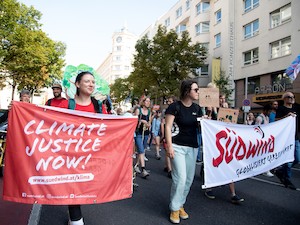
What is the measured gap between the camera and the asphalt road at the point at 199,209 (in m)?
3.81

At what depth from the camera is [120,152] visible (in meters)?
3.20

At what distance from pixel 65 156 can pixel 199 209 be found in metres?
2.38

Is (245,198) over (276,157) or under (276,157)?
under

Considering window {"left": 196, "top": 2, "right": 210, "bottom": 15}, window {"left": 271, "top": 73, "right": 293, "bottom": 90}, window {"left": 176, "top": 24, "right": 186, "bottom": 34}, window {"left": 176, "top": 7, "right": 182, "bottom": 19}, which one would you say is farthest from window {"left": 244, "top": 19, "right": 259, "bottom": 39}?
window {"left": 176, "top": 7, "right": 182, "bottom": 19}

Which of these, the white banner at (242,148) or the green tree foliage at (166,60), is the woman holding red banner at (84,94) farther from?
the green tree foliage at (166,60)

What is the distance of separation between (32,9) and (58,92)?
2633 centimetres

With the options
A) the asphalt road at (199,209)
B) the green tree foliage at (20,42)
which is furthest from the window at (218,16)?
the asphalt road at (199,209)

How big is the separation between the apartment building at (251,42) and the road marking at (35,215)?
20518 millimetres

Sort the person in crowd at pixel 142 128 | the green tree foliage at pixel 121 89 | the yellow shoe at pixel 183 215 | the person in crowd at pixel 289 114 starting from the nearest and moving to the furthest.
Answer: the yellow shoe at pixel 183 215 → the person in crowd at pixel 289 114 → the person in crowd at pixel 142 128 → the green tree foliage at pixel 121 89

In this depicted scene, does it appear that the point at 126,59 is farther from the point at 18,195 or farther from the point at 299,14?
the point at 18,195

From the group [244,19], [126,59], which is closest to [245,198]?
[244,19]

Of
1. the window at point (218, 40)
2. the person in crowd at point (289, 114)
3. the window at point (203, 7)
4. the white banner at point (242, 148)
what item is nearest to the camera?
the white banner at point (242, 148)

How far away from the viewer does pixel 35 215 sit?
3.93m

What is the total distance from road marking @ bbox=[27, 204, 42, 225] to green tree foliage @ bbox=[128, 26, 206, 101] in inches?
1007
